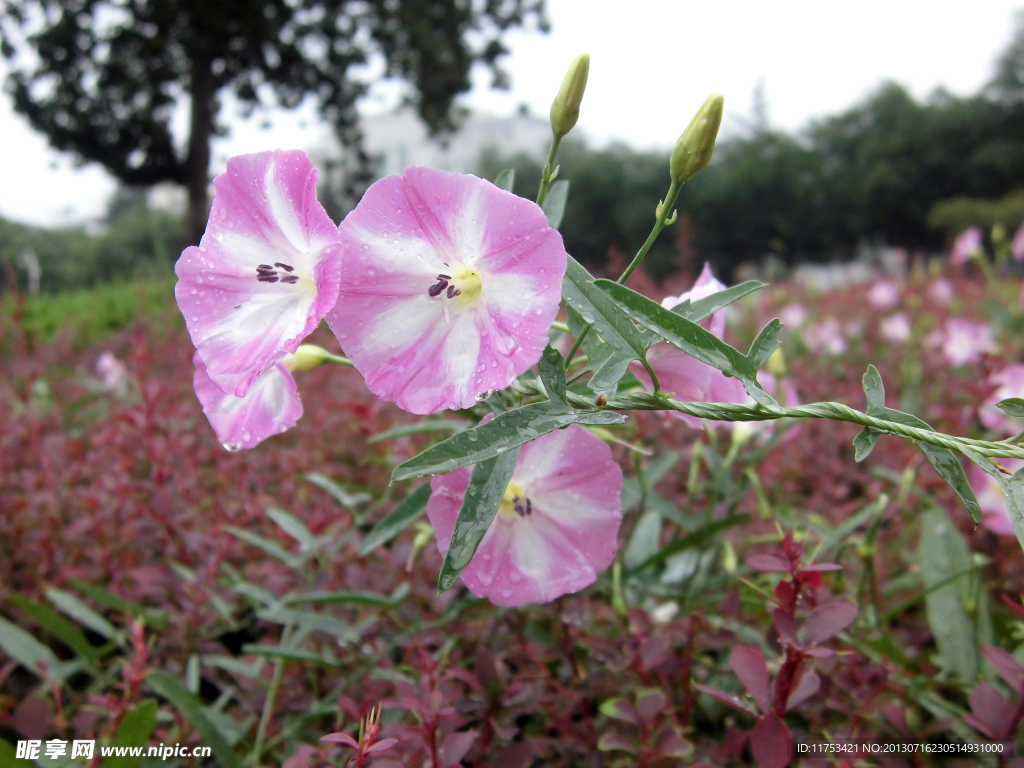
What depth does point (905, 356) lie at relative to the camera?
8.14 ft

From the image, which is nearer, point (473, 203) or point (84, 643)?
point (473, 203)

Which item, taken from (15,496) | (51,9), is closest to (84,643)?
(15,496)

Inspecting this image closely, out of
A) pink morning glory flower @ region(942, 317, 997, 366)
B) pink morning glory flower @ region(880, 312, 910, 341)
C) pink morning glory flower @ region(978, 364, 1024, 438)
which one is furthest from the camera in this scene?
pink morning glory flower @ region(880, 312, 910, 341)

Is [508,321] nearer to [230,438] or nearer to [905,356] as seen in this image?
[230,438]

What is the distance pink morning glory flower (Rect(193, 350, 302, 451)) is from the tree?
852 cm

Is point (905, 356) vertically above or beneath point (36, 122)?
above

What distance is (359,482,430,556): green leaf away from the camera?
75 cm

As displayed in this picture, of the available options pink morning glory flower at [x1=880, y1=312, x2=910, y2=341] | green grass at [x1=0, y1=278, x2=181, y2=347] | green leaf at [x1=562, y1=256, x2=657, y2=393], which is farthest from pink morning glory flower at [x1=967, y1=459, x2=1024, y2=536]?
green grass at [x1=0, y1=278, x2=181, y2=347]

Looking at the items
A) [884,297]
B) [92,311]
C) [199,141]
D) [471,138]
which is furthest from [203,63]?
[471,138]

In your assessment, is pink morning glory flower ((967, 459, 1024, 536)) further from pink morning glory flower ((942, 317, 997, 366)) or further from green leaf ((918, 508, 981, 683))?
pink morning glory flower ((942, 317, 997, 366))

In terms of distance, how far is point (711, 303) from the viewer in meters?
0.61

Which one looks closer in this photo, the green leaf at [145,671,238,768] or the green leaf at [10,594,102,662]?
the green leaf at [145,671,238,768]

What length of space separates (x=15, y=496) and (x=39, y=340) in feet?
10.5

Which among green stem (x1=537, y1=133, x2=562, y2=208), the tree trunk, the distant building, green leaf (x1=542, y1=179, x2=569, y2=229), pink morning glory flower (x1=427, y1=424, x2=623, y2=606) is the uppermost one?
green stem (x1=537, y1=133, x2=562, y2=208)
